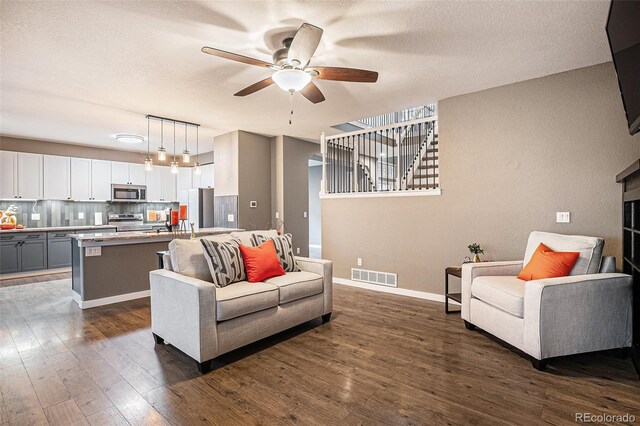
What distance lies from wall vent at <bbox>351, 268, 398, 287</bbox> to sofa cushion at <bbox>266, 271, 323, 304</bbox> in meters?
1.68

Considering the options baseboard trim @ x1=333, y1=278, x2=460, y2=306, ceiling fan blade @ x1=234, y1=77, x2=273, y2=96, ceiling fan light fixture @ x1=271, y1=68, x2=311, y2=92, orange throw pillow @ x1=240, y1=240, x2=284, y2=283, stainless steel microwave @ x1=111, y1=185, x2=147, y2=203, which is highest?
ceiling fan blade @ x1=234, y1=77, x2=273, y2=96

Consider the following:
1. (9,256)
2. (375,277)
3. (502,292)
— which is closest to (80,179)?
(9,256)

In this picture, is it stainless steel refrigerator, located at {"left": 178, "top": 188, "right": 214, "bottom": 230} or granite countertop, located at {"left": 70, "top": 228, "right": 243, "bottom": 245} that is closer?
granite countertop, located at {"left": 70, "top": 228, "right": 243, "bottom": 245}

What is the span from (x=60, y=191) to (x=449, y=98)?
7341mm

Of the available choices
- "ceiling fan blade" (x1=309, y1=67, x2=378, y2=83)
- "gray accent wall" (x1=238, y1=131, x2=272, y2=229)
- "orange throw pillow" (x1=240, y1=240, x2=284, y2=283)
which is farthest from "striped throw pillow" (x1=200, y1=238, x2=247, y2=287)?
"gray accent wall" (x1=238, y1=131, x2=272, y2=229)

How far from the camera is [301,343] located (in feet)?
9.54

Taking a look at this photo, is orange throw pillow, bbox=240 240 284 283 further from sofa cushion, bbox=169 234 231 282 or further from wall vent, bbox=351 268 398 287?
wall vent, bbox=351 268 398 287

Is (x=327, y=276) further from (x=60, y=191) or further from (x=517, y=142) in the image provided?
(x=60, y=191)

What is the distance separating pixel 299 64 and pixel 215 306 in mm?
1993

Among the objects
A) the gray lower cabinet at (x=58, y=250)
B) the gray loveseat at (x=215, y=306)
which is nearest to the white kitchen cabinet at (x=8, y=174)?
the gray lower cabinet at (x=58, y=250)

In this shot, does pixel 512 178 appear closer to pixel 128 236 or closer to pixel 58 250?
pixel 128 236

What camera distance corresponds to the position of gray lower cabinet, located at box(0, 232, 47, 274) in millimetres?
5582

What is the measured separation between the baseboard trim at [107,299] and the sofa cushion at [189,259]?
201cm

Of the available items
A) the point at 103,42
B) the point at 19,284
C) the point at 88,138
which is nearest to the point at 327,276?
the point at 103,42
